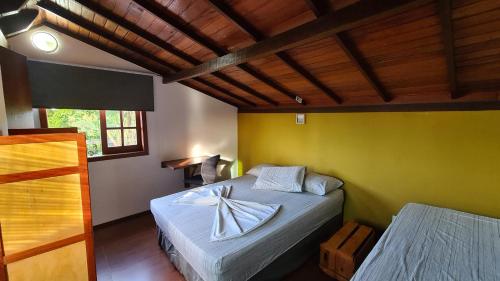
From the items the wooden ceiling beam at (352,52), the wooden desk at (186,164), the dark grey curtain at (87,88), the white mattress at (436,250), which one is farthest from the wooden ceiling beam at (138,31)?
the white mattress at (436,250)

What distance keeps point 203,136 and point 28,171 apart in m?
3.08

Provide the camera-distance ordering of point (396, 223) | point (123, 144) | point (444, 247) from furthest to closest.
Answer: point (123, 144), point (396, 223), point (444, 247)

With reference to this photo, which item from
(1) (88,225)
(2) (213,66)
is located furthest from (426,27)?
(1) (88,225)

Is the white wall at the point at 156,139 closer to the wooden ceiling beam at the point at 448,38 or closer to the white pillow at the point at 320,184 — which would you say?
the white pillow at the point at 320,184

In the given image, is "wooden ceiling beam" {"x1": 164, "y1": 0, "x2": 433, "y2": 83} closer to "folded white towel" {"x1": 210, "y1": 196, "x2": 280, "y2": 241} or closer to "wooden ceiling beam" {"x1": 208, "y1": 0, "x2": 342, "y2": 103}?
"wooden ceiling beam" {"x1": 208, "y1": 0, "x2": 342, "y2": 103}

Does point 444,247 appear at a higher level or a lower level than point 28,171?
lower

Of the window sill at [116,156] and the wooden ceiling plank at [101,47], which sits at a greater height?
the wooden ceiling plank at [101,47]

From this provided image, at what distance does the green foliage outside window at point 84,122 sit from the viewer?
2.84m

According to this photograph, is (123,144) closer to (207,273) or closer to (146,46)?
(146,46)

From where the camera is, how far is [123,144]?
11.2 ft

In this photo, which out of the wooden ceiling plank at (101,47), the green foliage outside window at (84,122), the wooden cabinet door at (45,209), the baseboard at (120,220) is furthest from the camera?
the baseboard at (120,220)

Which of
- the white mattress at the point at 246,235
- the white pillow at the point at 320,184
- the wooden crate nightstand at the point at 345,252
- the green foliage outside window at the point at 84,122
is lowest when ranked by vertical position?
the wooden crate nightstand at the point at 345,252

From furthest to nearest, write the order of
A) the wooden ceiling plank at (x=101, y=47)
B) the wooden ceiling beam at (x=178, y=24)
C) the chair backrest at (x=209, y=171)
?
the chair backrest at (x=209, y=171), the wooden ceiling plank at (x=101, y=47), the wooden ceiling beam at (x=178, y=24)

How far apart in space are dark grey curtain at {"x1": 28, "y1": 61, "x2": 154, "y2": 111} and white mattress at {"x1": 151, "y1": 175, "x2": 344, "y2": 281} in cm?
158
